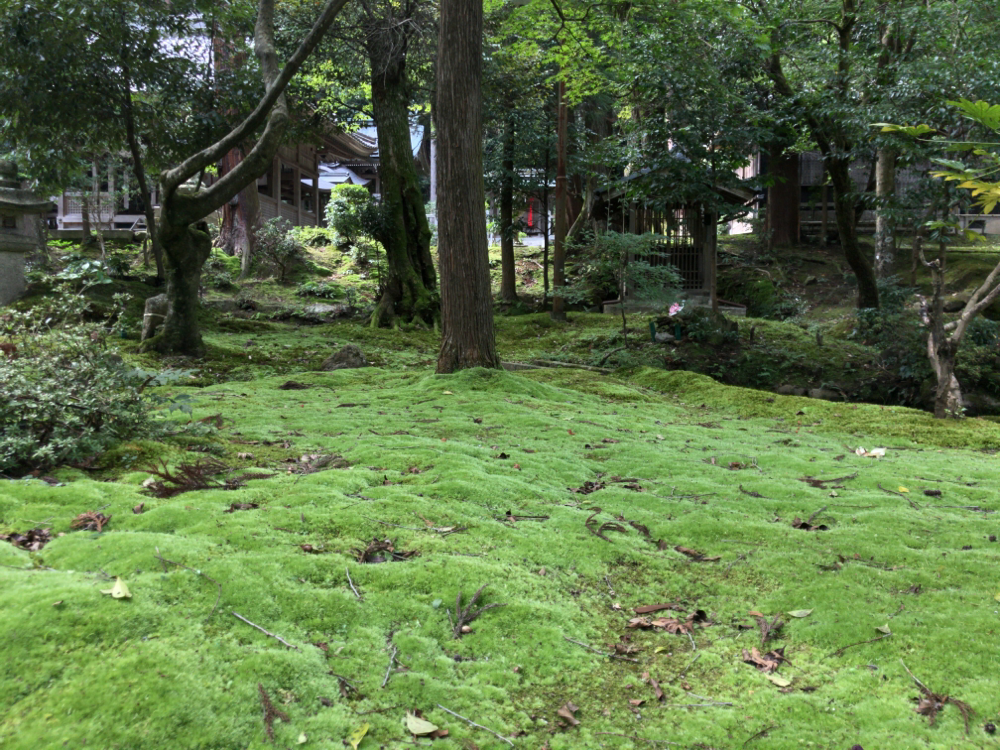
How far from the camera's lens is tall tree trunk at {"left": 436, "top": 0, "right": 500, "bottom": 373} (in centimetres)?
807

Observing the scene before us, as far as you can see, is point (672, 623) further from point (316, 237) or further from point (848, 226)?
point (316, 237)

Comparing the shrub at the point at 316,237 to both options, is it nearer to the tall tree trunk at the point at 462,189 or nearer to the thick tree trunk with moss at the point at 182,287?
the thick tree trunk with moss at the point at 182,287

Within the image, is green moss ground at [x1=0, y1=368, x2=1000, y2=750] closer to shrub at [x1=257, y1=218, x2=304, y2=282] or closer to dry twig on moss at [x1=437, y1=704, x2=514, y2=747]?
dry twig on moss at [x1=437, y1=704, x2=514, y2=747]

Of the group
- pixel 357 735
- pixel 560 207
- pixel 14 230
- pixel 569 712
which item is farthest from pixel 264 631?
pixel 560 207

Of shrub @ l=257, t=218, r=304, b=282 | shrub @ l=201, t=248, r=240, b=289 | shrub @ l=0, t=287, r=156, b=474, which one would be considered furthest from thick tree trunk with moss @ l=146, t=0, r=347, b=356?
shrub @ l=257, t=218, r=304, b=282

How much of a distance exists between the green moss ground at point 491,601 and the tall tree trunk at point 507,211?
44.7 ft

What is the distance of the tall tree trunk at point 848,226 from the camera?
1232 cm

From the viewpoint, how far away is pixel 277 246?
20266 millimetres

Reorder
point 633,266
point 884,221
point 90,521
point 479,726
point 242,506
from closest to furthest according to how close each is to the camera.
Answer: point 479,726
point 90,521
point 242,506
point 633,266
point 884,221

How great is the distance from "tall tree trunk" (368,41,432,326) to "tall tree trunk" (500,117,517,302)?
296 cm

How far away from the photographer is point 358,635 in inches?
101

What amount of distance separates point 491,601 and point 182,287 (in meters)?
8.40

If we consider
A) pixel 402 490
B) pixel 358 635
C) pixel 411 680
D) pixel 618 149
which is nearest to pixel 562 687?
pixel 411 680

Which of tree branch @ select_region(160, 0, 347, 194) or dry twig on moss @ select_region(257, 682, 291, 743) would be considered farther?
tree branch @ select_region(160, 0, 347, 194)
